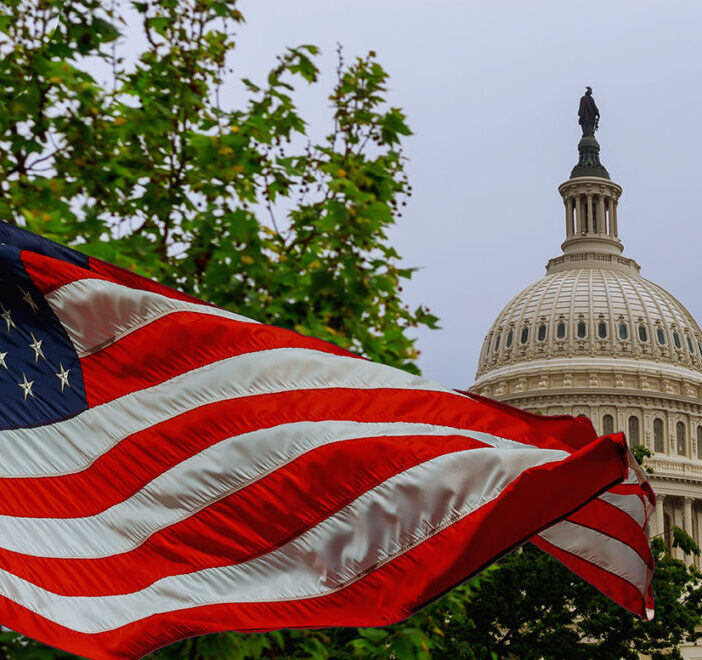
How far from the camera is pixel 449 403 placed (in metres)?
7.02

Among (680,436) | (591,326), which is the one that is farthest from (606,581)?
(591,326)

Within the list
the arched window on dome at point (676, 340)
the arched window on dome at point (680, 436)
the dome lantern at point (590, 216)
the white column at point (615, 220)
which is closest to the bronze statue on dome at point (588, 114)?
the dome lantern at point (590, 216)

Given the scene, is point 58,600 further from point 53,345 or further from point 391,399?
point 391,399

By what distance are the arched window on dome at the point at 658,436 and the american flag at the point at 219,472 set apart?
374 feet

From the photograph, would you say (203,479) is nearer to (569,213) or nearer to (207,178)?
(207,178)

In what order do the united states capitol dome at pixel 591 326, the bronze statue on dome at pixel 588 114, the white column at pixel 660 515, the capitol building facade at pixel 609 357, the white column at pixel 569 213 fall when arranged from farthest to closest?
the bronze statue on dome at pixel 588 114
the white column at pixel 569 213
the united states capitol dome at pixel 591 326
the capitol building facade at pixel 609 357
the white column at pixel 660 515

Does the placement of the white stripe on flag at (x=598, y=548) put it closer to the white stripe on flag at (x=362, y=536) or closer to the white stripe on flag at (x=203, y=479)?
the white stripe on flag at (x=203, y=479)

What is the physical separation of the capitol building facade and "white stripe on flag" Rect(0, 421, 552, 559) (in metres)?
99.8

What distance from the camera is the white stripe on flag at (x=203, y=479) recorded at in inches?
250

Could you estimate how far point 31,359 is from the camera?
6.82 meters

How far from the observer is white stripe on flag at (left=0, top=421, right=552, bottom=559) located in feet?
20.8

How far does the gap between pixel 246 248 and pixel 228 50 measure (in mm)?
3118

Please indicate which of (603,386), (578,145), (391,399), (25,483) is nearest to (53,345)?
(25,483)

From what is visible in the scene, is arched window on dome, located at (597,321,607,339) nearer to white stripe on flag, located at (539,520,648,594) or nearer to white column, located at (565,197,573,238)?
white column, located at (565,197,573,238)
